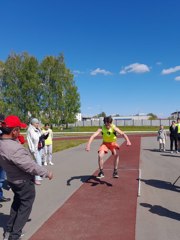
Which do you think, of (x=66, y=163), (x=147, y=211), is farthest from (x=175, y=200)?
(x=66, y=163)

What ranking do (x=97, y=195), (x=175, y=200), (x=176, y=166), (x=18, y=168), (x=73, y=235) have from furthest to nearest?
(x=176, y=166) < (x=97, y=195) < (x=175, y=200) < (x=73, y=235) < (x=18, y=168)

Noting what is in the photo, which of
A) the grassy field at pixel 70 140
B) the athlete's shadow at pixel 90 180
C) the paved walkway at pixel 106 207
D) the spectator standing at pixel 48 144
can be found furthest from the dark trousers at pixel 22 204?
the grassy field at pixel 70 140

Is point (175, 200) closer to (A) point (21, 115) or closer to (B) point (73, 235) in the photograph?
(B) point (73, 235)

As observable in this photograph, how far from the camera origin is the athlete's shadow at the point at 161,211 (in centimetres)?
536

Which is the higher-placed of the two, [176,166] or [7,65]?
[7,65]

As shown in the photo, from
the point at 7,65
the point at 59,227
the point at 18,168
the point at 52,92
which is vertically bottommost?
the point at 59,227

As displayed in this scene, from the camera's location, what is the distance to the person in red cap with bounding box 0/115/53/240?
153 inches

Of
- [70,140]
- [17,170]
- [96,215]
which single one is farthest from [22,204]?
[70,140]

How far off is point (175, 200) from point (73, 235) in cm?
275

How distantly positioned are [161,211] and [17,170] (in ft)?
9.72

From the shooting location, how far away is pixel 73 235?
14.8ft

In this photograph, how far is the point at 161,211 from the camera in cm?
563

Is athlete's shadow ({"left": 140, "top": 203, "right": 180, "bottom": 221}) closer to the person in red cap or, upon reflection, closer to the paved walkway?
the paved walkway

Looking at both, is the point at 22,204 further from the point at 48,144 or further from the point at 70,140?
the point at 70,140
